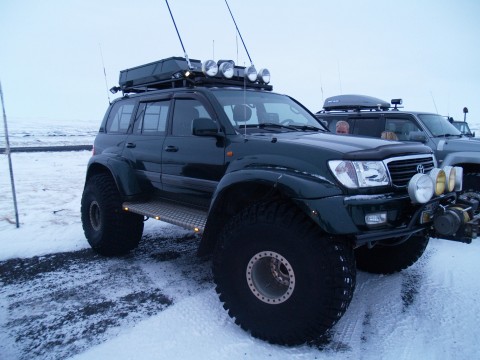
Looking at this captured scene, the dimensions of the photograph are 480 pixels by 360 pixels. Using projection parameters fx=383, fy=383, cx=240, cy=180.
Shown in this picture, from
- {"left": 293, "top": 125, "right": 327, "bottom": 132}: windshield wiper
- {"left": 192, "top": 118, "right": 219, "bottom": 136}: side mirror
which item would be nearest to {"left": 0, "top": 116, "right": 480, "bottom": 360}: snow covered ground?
{"left": 192, "top": 118, "right": 219, "bottom": 136}: side mirror

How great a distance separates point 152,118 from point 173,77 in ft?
1.89

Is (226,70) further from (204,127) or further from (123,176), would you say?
(123,176)

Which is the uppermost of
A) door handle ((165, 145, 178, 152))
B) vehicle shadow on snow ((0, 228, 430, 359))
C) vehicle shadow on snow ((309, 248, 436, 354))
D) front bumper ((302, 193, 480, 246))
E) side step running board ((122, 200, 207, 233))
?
door handle ((165, 145, 178, 152))

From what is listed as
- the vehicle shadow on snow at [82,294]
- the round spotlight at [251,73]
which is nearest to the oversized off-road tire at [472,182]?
the round spotlight at [251,73]

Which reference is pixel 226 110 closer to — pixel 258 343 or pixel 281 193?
pixel 281 193

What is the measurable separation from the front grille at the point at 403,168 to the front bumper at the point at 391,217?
0.15 meters

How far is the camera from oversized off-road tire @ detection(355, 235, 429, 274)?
13.1 ft

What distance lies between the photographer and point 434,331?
313 centimetres

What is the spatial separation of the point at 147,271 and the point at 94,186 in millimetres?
1354

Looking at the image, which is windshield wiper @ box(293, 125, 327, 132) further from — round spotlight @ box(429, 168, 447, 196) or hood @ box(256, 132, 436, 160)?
round spotlight @ box(429, 168, 447, 196)

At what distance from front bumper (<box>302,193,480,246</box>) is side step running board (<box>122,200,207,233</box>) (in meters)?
1.30

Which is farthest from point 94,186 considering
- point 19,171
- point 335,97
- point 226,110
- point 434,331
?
point 19,171

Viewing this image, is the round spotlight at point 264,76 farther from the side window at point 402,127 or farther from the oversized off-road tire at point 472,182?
the oversized off-road tire at point 472,182

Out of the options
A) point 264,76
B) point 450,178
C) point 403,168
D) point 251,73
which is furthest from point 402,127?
point 403,168
